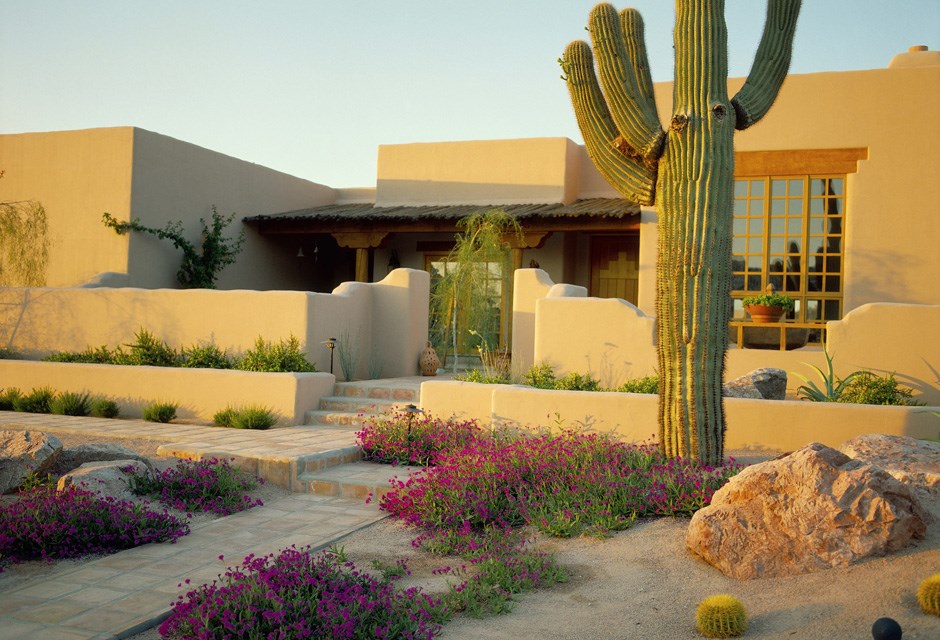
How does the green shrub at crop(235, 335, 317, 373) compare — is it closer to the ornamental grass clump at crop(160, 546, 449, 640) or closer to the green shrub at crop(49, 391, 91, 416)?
the green shrub at crop(49, 391, 91, 416)

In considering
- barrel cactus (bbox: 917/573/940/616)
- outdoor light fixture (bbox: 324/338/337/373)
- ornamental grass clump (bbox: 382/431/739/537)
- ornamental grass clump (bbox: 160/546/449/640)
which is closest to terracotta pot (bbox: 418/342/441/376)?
outdoor light fixture (bbox: 324/338/337/373)

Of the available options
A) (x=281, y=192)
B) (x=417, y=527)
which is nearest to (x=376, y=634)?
(x=417, y=527)

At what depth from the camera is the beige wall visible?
37.1ft

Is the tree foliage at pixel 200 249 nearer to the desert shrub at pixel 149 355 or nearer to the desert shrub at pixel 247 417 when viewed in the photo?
the desert shrub at pixel 149 355

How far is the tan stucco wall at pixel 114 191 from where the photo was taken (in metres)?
14.2

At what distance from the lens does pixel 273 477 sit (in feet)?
24.3

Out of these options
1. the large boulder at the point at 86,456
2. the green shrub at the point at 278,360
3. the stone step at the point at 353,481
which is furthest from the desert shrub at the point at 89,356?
the stone step at the point at 353,481

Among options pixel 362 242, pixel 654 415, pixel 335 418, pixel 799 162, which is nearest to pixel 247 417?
pixel 335 418

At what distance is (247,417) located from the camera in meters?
9.68

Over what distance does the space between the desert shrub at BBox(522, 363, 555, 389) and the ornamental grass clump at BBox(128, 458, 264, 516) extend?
399 centimetres

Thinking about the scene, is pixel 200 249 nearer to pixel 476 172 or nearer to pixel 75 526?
pixel 476 172

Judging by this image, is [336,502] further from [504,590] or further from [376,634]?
[376,634]

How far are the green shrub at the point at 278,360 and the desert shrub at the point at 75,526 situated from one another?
4.88 m

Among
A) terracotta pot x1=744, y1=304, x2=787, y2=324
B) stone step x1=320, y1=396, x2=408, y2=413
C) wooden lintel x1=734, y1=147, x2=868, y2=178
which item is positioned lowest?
stone step x1=320, y1=396, x2=408, y2=413
